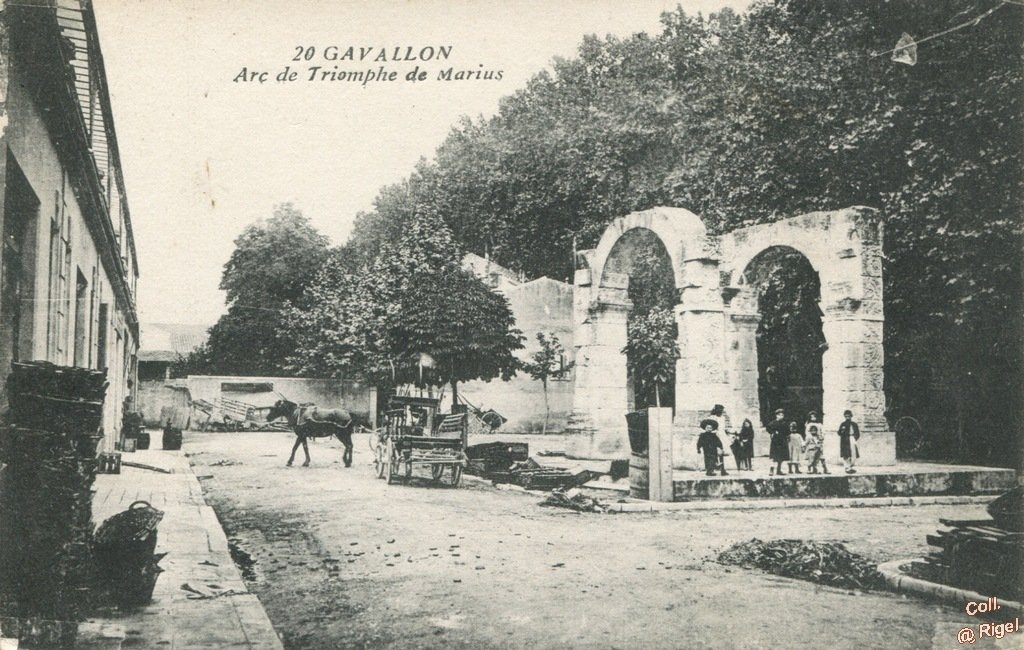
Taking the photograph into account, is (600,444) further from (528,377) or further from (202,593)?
(528,377)

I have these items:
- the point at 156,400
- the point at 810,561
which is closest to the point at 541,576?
the point at 810,561

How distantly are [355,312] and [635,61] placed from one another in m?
12.7

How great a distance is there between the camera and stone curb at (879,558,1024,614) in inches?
218

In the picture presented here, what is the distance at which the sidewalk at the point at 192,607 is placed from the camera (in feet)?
14.6

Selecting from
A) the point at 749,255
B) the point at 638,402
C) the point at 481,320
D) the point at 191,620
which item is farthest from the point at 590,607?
the point at 638,402

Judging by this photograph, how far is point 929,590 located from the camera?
5879 millimetres

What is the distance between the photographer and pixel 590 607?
5.50 m

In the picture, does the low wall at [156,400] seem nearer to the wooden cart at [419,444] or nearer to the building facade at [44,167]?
the wooden cart at [419,444]

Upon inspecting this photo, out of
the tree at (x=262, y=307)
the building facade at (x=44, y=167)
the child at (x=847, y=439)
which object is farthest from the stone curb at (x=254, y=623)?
the child at (x=847, y=439)

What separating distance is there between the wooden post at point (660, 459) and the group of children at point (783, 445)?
1.30m

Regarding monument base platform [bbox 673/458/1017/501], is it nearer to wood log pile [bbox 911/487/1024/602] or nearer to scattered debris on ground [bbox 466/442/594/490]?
scattered debris on ground [bbox 466/442/594/490]

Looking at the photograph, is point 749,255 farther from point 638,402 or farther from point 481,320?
point 638,402

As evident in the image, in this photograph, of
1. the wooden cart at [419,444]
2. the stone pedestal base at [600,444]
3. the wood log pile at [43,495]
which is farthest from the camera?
the stone pedestal base at [600,444]

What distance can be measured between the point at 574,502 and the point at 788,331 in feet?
37.2
